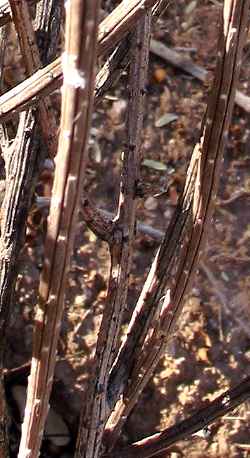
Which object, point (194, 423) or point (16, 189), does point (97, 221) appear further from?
point (194, 423)

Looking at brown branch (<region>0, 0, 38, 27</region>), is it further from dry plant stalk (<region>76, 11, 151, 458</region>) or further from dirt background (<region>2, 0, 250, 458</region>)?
dirt background (<region>2, 0, 250, 458</region>)

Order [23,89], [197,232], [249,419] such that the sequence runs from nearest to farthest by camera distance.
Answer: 1. [23,89]
2. [197,232]
3. [249,419]

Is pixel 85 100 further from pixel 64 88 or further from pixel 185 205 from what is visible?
pixel 185 205

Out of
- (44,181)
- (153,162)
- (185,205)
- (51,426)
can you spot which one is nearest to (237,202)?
(153,162)

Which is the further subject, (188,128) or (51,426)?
(188,128)

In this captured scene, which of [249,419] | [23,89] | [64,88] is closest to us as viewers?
[64,88]

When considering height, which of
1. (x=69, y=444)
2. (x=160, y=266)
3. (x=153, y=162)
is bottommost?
(x=69, y=444)

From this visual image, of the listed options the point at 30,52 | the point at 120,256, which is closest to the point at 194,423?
the point at 120,256

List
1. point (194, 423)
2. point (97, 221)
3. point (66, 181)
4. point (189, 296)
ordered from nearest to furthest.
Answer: point (66, 181), point (97, 221), point (194, 423), point (189, 296)
